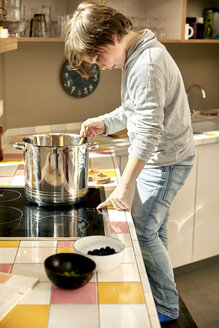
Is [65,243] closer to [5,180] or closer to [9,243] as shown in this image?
[9,243]

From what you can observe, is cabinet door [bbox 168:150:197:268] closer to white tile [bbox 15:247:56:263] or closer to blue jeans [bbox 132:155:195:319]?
blue jeans [bbox 132:155:195:319]

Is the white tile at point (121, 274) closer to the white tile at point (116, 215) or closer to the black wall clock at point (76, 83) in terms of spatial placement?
the white tile at point (116, 215)

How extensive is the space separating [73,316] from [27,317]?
88 mm

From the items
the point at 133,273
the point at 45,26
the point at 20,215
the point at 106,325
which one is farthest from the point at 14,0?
the point at 106,325

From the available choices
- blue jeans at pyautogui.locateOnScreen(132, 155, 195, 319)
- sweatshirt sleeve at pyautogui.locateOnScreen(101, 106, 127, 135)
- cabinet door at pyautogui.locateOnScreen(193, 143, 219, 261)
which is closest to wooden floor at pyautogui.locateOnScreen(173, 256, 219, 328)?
cabinet door at pyautogui.locateOnScreen(193, 143, 219, 261)

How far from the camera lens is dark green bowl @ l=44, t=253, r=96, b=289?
1021mm

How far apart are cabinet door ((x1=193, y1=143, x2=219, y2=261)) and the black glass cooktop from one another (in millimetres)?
1266

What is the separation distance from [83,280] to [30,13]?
194 centimetres

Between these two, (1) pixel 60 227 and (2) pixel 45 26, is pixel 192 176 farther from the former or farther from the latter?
(1) pixel 60 227

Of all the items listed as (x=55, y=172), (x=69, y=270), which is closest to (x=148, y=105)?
(x=55, y=172)

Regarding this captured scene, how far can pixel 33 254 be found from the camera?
121cm

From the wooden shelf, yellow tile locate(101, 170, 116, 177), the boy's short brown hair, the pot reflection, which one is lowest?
the pot reflection

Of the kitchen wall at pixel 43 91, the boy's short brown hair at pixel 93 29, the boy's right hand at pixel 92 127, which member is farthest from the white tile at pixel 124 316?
the kitchen wall at pixel 43 91

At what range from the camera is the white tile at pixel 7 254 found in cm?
117
